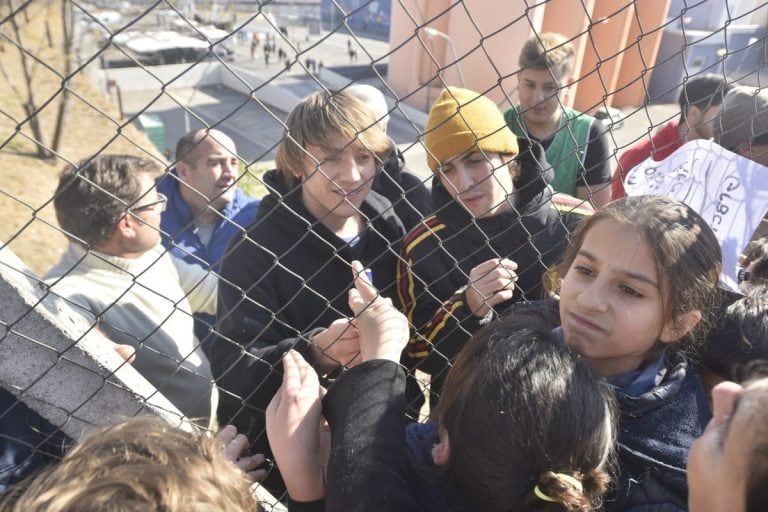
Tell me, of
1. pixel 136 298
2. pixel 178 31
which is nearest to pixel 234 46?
pixel 178 31

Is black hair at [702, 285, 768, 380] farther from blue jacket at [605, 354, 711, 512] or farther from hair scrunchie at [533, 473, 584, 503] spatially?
hair scrunchie at [533, 473, 584, 503]

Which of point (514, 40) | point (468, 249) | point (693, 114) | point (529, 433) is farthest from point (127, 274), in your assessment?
point (514, 40)

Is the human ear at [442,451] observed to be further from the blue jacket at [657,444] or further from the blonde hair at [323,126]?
the blonde hair at [323,126]

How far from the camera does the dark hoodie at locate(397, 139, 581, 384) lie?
166cm

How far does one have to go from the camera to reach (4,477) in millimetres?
1164

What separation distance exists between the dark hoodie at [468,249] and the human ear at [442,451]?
61 centimetres

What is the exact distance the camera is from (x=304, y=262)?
1601 mm

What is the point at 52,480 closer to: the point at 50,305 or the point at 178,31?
the point at 50,305

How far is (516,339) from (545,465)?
216 mm

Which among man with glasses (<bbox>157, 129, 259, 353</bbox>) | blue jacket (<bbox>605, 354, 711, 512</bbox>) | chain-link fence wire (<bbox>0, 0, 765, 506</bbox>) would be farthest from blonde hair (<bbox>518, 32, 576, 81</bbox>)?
blue jacket (<bbox>605, 354, 711, 512</bbox>)

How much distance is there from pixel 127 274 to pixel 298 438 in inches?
34.3

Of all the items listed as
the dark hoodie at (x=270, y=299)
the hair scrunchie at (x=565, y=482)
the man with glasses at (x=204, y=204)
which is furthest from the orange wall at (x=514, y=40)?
the hair scrunchie at (x=565, y=482)

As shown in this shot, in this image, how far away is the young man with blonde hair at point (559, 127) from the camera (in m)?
2.44

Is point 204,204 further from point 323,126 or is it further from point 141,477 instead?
point 141,477
